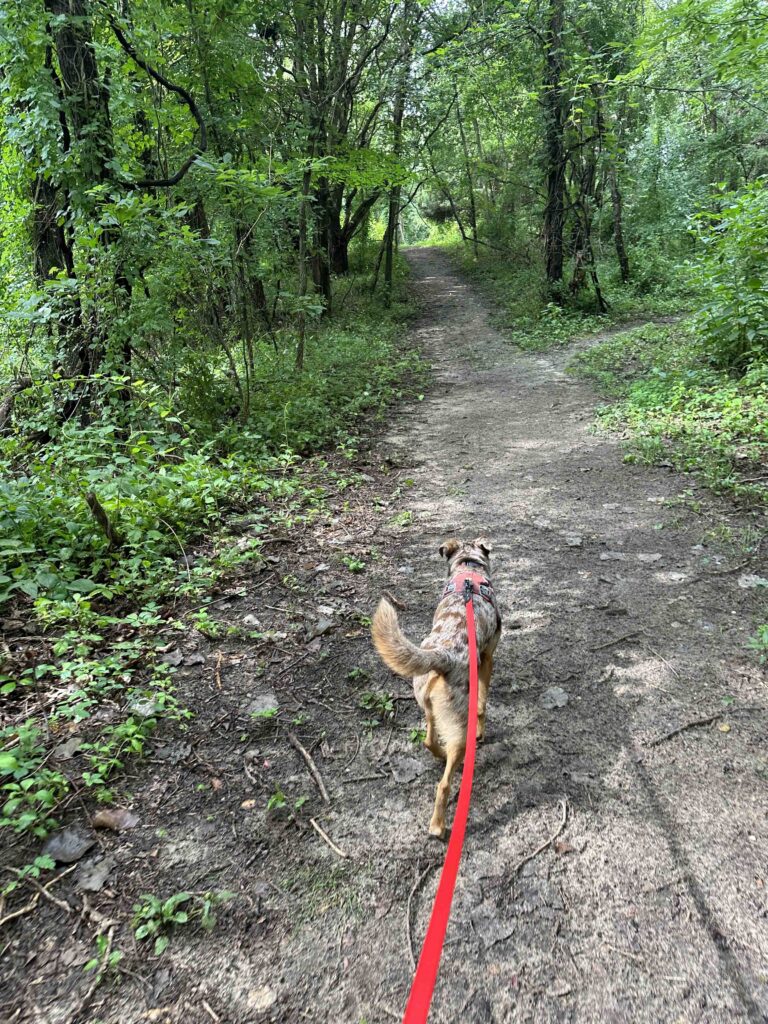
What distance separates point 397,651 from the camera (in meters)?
2.35

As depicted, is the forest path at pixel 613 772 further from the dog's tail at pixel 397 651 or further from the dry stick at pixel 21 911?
the dry stick at pixel 21 911

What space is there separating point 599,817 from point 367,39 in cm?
1774

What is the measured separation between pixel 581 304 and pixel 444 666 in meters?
14.3

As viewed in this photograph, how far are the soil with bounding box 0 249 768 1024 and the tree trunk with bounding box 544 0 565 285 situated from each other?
39.8 feet

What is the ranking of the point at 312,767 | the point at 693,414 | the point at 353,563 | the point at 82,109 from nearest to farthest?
the point at 312,767
the point at 353,563
the point at 82,109
the point at 693,414

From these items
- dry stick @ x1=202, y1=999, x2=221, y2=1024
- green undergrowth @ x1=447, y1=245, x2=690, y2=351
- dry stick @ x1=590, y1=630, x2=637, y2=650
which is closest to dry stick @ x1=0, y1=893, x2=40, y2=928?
dry stick @ x1=202, y1=999, x2=221, y2=1024

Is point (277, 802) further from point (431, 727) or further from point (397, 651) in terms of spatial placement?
point (397, 651)

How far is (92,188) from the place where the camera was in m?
5.75

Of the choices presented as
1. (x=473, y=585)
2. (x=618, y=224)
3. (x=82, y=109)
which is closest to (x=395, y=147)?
(x=618, y=224)

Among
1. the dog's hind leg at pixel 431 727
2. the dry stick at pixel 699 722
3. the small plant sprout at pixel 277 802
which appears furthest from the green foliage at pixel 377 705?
the dry stick at pixel 699 722

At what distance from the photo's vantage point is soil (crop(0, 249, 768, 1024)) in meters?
1.95

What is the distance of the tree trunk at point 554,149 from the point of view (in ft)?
41.6

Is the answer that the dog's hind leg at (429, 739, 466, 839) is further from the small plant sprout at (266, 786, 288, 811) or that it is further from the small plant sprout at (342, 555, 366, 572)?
the small plant sprout at (342, 555, 366, 572)

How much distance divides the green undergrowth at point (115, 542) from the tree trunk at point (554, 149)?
32.3 ft
